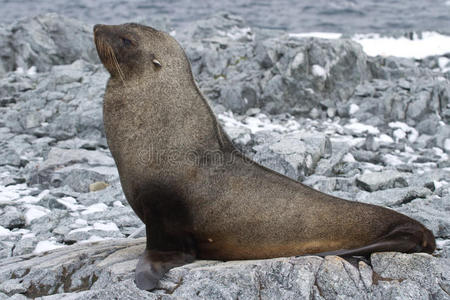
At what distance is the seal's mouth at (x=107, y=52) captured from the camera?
5.29 metres

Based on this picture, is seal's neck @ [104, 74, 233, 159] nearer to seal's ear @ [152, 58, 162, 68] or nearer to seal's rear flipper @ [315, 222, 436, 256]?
seal's ear @ [152, 58, 162, 68]

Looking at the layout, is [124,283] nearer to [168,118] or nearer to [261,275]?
[261,275]

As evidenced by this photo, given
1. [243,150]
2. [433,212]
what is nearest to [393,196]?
[433,212]

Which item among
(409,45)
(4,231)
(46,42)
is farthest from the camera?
(409,45)

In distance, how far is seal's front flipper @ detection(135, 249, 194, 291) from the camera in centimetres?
434

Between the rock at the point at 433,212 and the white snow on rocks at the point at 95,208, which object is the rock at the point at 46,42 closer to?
the white snow on rocks at the point at 95,208

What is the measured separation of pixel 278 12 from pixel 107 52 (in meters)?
25.4

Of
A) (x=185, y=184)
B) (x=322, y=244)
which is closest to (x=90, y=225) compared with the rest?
(x=185, y=184)

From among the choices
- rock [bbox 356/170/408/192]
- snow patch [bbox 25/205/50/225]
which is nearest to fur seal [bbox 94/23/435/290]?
snow patch [bbox 25/205/50/225]

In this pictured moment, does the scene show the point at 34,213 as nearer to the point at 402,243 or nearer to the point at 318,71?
the point at 402,243

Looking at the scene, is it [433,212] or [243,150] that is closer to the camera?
[433,212]

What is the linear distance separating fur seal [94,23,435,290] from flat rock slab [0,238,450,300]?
212mm

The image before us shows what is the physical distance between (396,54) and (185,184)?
12205 mm

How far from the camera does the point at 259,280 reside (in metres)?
4.32
